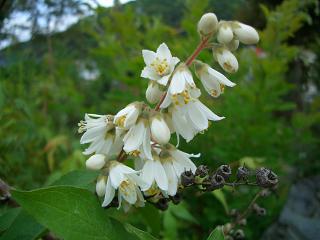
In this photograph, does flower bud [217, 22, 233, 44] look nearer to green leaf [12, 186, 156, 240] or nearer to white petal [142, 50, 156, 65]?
white petal [142, 50, 156, 65]

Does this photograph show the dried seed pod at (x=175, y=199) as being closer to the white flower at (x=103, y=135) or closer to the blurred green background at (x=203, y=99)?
the white flower at (x=103, y=135)

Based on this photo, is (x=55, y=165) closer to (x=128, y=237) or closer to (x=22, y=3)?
(x=22, y=3)

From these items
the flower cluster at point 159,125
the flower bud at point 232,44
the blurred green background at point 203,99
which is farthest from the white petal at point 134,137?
the blurred green background at point 203,99

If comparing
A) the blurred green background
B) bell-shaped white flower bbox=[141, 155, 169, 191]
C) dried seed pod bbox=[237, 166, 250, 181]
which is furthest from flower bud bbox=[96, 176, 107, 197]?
the blurred green background

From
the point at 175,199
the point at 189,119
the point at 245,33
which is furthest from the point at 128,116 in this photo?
the point at 245,33

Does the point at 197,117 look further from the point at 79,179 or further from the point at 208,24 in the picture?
the point at 79,179

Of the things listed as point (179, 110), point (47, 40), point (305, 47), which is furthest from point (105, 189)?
point (305, 47)
